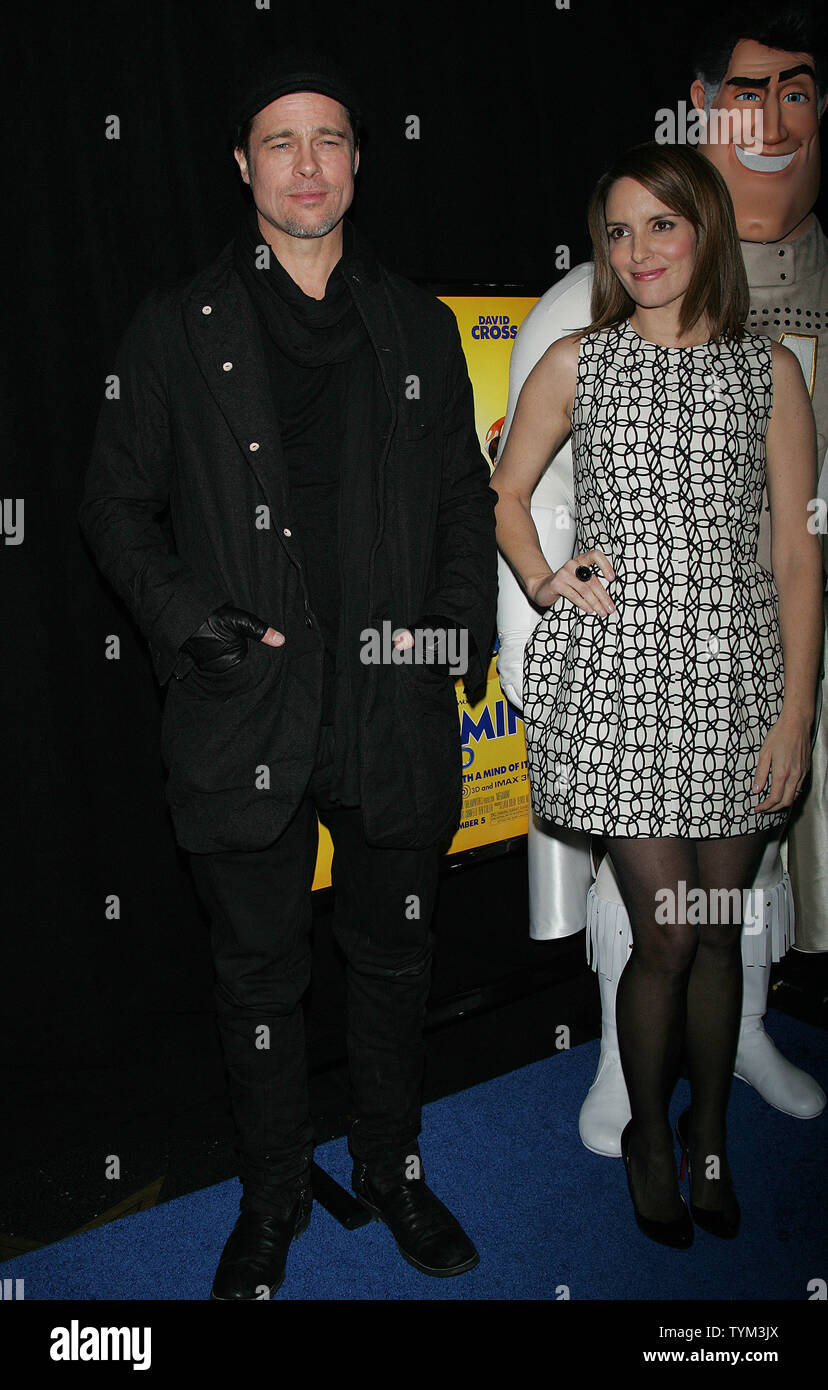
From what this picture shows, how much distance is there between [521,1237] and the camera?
7.44 feet

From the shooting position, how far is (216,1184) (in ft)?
8.05

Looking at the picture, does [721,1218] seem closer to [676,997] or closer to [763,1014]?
[676,997]

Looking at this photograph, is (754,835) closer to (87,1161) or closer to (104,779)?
(104,779)

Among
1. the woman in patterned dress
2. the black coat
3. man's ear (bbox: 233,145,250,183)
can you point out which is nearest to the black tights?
the woman in patterned dress

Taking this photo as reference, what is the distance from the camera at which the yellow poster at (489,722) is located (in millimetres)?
2641

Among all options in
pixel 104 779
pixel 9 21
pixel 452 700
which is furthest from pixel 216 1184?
pixel 9 21

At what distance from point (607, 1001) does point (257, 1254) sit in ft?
3.01

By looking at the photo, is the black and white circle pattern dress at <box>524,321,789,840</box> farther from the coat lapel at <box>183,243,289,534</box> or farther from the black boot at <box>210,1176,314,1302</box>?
the black boot at <box>210,1176,314,1302</box>

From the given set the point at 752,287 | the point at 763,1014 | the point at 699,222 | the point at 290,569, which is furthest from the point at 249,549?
the point at 763,1014

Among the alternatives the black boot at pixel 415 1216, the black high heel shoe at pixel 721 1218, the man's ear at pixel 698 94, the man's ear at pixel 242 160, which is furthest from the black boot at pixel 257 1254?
the man's ear at pixel 698 94

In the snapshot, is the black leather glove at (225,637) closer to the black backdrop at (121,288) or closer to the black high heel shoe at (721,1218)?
the black backdrop at (121,288)

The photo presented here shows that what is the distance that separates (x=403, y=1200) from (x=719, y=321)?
5.58ft

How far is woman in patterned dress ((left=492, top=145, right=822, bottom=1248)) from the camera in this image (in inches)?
77.3

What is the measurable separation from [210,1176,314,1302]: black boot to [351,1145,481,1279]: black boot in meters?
0.16
